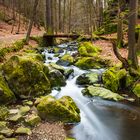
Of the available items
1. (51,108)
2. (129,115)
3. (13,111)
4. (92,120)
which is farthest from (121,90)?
(13,111)

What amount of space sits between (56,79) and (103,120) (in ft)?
12.2

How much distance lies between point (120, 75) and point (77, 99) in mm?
2372

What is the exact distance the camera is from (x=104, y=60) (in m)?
15.2

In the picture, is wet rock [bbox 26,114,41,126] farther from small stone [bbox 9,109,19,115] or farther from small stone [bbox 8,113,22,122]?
small stone [bbox 9,109,19,115]

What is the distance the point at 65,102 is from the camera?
29.6ft

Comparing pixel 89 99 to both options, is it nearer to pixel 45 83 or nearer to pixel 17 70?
pixel 45 83

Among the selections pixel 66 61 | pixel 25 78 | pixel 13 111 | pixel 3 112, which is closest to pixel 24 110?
pixel 13 111

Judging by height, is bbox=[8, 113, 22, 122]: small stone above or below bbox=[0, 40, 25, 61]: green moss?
below

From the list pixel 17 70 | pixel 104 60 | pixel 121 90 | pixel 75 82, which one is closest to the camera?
pixel 17 70

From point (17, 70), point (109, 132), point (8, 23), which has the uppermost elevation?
point (8, 23)

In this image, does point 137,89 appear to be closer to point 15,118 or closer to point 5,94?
point 5,94

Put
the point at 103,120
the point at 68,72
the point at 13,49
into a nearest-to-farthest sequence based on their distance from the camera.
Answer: the point at 103,120, the point at 68,72, the point at 13,49

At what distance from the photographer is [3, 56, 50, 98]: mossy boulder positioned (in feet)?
34.5

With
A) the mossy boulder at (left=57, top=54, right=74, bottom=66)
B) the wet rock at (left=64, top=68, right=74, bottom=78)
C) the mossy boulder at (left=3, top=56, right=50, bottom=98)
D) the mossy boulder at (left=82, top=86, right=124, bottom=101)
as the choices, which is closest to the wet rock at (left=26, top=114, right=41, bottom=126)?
the mossy boulder at (left=3, top=56, right=50, bottom=98)
